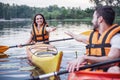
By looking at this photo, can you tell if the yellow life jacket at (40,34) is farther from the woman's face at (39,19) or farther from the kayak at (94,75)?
the kayak at (94,75)

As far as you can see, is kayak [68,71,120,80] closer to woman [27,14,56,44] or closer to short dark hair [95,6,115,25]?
short dark hair [95,6,115,25]

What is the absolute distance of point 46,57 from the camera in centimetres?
785

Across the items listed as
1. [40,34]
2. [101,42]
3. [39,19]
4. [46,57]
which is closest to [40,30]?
[40,34]

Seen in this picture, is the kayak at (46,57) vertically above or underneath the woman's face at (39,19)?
underneath

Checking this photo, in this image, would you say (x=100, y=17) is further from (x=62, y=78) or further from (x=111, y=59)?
(x=62, y=78)

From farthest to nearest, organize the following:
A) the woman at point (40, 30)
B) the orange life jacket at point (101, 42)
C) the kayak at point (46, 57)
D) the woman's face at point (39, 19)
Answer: the woman at point (40, 30) < the woman's face at point (39, 19) < the kayak at point (46, 57) < the orange life jacket at point (101, 42)

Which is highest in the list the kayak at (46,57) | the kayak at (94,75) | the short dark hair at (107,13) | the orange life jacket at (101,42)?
the short dark hair at (107,13)

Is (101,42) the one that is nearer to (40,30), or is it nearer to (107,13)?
(107,13)

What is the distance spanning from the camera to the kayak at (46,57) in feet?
22.7

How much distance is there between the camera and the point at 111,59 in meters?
4.10

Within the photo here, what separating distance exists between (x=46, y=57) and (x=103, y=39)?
360 centimetres

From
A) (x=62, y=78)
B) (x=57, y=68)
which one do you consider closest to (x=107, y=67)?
(x=57, y=68)

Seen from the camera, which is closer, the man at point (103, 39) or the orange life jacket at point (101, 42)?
the man at point (103, 39)

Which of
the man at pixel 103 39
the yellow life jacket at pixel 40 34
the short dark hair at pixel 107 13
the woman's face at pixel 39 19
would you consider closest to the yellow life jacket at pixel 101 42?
the man at pixel 103 39
